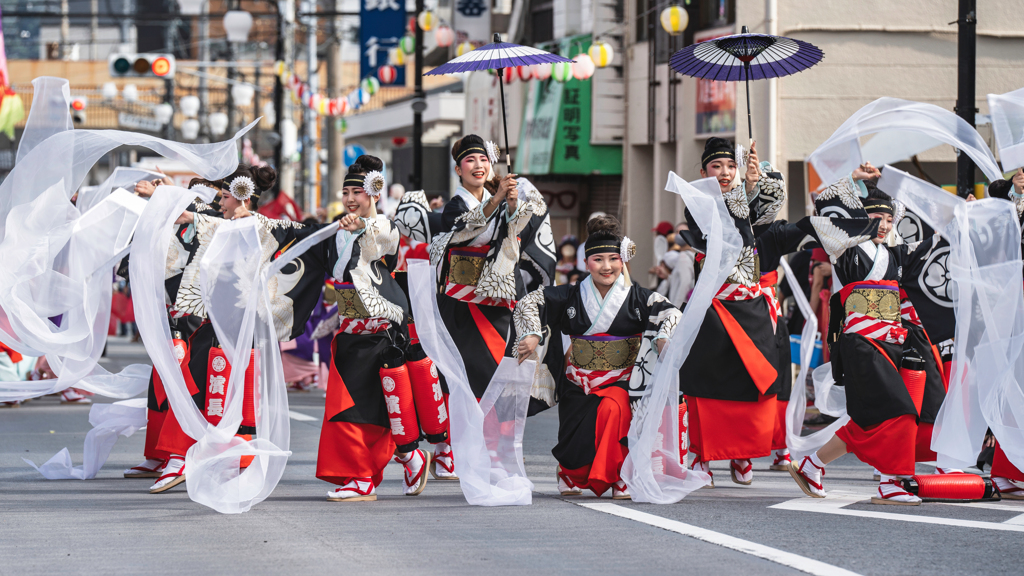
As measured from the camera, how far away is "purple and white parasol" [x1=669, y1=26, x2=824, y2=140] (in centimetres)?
746

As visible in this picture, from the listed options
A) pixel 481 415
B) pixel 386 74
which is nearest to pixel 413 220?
pixel 481 415

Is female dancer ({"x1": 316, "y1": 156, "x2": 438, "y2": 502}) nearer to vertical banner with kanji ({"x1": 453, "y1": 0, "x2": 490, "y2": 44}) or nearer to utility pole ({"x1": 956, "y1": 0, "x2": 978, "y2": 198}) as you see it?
utility pole ({"x1": 956, "y1": 0, "x2": 978, "y2": 198})

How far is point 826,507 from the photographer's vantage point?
6.41m

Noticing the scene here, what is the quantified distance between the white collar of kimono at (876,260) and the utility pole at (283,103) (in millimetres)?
17519

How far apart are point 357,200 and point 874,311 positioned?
2.66 metres

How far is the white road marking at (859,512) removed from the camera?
587cm

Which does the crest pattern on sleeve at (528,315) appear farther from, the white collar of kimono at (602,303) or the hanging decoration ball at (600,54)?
the hanging decoration ball at (600,54)

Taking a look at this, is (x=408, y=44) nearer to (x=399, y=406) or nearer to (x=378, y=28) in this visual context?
(x=378, y=28)

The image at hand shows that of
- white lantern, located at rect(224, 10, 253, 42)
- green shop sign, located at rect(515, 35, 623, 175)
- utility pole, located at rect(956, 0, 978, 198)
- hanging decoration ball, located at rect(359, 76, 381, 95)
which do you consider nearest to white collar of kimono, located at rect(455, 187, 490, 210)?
utility pole, located at rect(956, 0, 978, 198)

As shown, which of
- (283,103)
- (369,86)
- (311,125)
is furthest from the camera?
(311,125)

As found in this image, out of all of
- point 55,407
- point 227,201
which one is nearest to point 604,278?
point 227,201

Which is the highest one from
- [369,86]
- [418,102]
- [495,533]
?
[369,86]

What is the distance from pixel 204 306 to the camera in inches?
275

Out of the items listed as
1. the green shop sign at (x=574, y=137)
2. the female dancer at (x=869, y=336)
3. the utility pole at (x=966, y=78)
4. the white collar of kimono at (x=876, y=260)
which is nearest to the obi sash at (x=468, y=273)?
the female dancer at (x=869, y=336)
